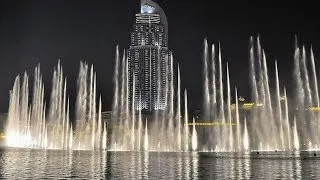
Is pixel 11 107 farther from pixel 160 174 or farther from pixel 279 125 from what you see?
pixel 160 174

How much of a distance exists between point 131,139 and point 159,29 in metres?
115

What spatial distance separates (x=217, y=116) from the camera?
6931 centimetres

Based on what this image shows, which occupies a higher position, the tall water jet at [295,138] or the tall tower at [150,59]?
the tall tower at [150,59]

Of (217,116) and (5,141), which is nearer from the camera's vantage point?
(217,116)

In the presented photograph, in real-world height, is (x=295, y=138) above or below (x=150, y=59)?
below

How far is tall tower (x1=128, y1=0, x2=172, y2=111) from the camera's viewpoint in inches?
6255

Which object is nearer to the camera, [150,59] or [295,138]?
[295,138]

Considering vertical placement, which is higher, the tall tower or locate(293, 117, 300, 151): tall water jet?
the tall tower

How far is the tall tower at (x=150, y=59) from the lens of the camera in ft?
521

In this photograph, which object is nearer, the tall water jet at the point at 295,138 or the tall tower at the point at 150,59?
the tall water jet at the point at 295,138

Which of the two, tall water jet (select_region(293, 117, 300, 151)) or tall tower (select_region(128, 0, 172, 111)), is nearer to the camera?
tall water jet (select_region(293, 117, 300, 151))

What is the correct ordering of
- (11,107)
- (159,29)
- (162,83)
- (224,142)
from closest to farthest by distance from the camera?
(224,142)
(11,107)
(162,83)
(159,29)

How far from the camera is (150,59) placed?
169500 mm

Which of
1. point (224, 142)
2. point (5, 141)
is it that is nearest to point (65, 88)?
point (5, 141)
